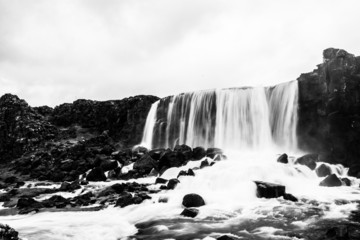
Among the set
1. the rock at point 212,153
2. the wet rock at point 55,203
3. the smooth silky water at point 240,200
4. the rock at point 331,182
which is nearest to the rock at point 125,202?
the smooth silky water at point 240,200

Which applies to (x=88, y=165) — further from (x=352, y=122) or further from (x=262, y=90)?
(x=352, y=122)

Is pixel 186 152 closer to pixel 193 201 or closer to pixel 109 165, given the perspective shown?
pixel 109 165

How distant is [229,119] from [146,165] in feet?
49.5

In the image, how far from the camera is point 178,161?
35688 millimetres

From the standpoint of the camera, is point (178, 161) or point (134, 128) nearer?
point (178, 161)

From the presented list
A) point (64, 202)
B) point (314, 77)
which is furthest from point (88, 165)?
point (314, 77)

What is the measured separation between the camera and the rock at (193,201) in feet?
64.2

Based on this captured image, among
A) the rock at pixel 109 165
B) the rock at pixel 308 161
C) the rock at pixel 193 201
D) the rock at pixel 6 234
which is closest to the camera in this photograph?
the rock at pixel 6 234

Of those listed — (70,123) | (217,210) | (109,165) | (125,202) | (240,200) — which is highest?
(70,123)

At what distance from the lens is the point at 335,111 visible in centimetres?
3519

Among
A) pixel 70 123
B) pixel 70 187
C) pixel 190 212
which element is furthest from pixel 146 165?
pixel 70 123

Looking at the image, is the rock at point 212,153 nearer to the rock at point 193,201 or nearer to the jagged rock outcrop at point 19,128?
the rock at point 193,201

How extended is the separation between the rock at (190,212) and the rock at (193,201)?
1.41 m

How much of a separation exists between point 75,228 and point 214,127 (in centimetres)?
3370
